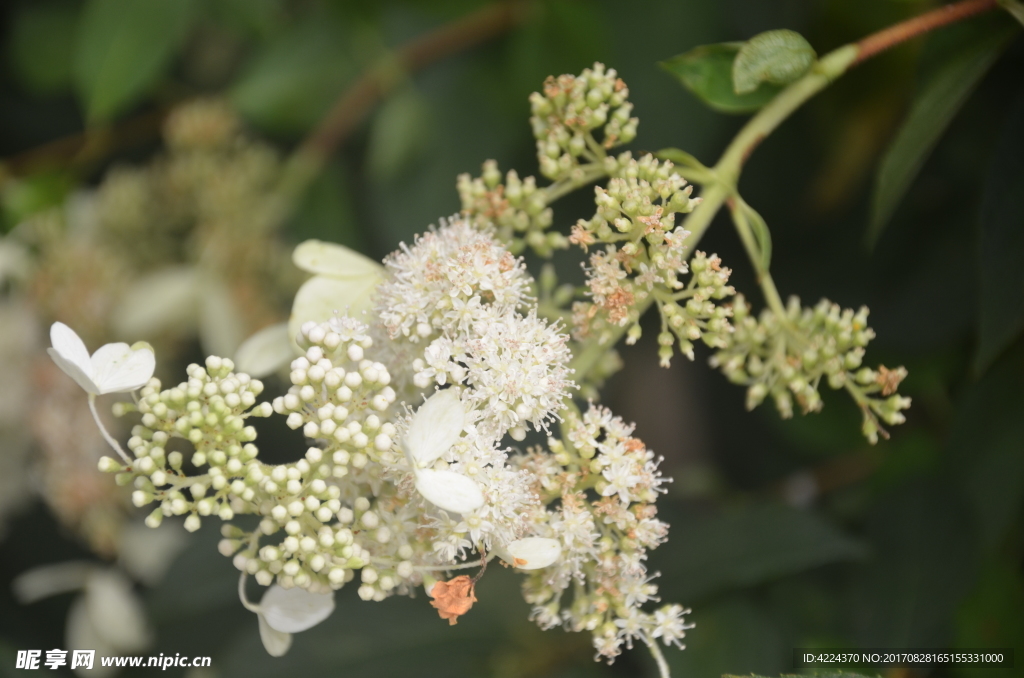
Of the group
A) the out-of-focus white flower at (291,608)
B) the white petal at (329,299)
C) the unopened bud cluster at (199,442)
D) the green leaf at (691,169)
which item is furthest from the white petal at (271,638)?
the green leaf at (691,169)

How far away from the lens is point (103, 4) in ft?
3.14

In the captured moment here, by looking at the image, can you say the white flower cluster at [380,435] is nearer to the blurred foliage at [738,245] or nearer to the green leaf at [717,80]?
the green leaf at [717,80]

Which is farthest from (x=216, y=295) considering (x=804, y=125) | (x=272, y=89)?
(x=804, y=125)

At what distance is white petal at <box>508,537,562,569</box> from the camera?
18.3 inches

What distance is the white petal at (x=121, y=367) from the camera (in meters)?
0.48

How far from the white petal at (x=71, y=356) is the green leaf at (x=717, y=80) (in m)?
0.46

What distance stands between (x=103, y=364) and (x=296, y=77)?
713mm

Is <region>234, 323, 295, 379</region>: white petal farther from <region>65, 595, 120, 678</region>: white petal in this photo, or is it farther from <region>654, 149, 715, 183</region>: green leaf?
<region>65, 595, 120, 678</region>: white petal

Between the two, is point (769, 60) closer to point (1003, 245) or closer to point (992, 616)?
point (1003, 245)

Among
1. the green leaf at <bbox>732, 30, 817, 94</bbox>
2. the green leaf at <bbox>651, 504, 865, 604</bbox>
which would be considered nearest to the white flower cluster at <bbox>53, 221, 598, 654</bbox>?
the green leaf at <bbox>732, 30, 817, 94</bbox>

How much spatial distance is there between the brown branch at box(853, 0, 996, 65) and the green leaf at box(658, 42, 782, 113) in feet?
0.22

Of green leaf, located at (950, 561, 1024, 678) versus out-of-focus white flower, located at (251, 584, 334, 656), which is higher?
out-of-focus white flower, located at (251, 584, 334, 656)

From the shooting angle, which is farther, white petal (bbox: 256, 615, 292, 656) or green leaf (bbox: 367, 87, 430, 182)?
green leaf (bbox: 367, 87, 430, 182)

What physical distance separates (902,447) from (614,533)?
0.57m
